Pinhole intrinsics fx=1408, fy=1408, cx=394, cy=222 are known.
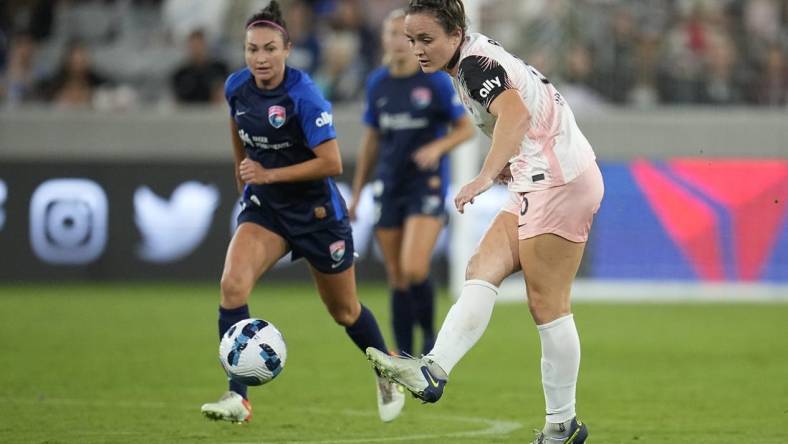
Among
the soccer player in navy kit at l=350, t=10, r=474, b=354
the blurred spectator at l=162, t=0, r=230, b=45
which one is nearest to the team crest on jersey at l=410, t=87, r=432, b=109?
the soccer player in navy kit at l=350, t=10, r=474, b=354

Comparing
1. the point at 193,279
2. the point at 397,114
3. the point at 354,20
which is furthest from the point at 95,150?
the point at 397,114

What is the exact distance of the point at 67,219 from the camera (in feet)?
53.7

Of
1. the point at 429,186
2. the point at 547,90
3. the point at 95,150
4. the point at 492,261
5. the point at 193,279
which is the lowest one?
the point at 193,279

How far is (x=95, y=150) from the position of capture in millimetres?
17234

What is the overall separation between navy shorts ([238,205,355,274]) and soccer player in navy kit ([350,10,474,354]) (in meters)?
2.46

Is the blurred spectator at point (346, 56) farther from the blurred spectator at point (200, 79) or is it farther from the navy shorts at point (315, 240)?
the navy shorts at point (315, 240)

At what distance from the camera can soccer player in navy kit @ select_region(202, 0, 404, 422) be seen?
716cm

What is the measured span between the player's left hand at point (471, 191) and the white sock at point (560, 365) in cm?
83

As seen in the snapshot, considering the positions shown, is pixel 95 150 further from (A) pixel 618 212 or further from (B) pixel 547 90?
(B) pixel 547 90

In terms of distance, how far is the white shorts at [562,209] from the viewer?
6059 millimetres

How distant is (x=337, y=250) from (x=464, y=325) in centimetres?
161

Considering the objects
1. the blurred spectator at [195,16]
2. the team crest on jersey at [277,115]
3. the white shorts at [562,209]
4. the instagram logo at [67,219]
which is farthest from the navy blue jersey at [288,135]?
the blurred spectator at [195,16]

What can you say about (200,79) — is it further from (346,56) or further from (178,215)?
(178,215)

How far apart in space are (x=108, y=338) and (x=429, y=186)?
3.58 meters
